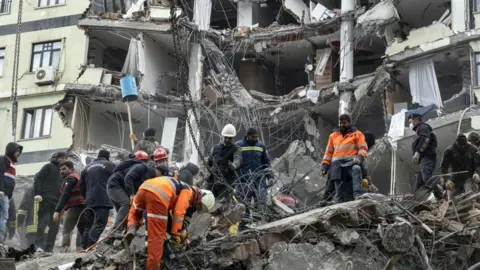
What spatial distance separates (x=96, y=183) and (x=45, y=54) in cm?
2257

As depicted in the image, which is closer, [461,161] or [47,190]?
[461,161]

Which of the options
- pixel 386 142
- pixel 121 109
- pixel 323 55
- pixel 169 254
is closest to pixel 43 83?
pixel 121 109

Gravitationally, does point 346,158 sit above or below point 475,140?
below

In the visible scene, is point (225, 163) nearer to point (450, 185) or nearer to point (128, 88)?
point (450, 185)

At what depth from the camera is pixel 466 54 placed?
3122 cm

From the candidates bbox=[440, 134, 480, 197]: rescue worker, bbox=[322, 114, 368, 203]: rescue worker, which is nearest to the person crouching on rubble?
bbox=[322, 114, 368, 203]: rescue worker

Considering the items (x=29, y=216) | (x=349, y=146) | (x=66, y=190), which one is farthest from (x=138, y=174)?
(x=29, y=216)

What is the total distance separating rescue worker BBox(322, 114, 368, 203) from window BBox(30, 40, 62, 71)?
75.4 ft

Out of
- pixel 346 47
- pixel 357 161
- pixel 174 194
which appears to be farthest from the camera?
pixel 346 47

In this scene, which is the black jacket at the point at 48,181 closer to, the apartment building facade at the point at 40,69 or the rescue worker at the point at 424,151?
the rescue worker at the point at 424,151

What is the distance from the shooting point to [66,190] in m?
16.5

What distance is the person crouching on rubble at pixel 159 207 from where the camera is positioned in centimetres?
1274

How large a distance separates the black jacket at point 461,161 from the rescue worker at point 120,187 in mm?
5222

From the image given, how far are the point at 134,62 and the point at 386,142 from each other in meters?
10.9
